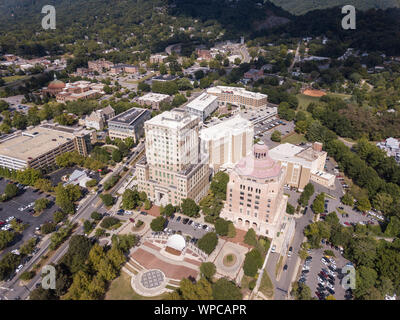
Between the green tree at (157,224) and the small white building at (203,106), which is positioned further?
the small white building at (203,106)

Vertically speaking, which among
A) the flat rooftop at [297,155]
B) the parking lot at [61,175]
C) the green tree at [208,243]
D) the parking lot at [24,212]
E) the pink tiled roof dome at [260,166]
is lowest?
the parking lot at [61,175]

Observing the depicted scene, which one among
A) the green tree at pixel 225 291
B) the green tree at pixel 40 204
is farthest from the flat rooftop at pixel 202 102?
the green tree at pixel 225 291

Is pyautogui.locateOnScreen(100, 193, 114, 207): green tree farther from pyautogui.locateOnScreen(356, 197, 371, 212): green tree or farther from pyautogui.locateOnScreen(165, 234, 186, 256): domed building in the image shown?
pyautogui.locateOnScreen(356, 197, 371, 212): green tree

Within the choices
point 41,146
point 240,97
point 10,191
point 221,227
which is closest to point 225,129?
point 221,227

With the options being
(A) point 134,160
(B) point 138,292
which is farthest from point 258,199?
(A) point 134,160

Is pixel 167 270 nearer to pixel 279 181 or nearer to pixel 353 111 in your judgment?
pixel 279 181

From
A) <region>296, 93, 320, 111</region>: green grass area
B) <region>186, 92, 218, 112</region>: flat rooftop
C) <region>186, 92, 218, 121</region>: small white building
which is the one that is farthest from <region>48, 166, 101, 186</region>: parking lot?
<region>296, 93, 320, 111</region>: green grass area

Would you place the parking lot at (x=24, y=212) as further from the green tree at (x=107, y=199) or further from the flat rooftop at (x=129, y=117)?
the flat rooftop at (x=129, y=117)
